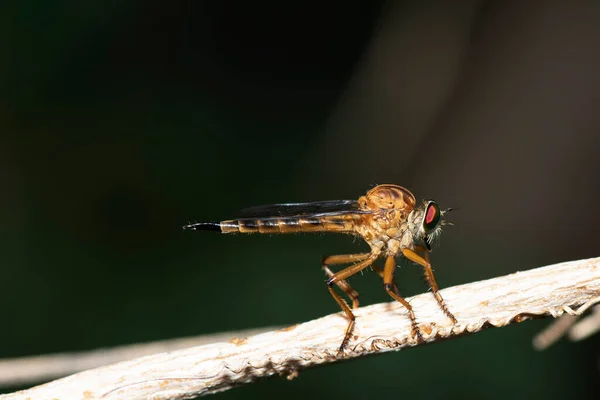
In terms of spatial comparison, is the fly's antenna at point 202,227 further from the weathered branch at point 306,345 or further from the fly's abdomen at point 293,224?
the weathered branch at point 306,345

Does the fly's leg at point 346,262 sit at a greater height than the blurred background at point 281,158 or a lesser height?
lesser

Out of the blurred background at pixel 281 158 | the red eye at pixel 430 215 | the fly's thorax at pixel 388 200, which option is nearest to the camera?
the red eye at pixel 430 215

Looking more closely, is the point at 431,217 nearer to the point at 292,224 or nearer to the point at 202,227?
the point at 292,224

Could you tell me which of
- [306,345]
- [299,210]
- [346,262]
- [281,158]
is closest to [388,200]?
[346,262]

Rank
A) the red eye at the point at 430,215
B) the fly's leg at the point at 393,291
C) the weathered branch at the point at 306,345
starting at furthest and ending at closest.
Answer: the red eye at the point at 430,215 < the fly's leg at the point at 393,291 < the weathered branch at the point at 306,345

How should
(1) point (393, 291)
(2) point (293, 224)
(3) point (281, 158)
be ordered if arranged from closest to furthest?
(1) point (393, 291) < (2) point (293, 224) < (3) point (281, 158)

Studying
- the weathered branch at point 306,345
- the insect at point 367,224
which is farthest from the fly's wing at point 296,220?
the weathered branch at point 306,345

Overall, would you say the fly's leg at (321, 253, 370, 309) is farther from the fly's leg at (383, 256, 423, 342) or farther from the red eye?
the red eye
